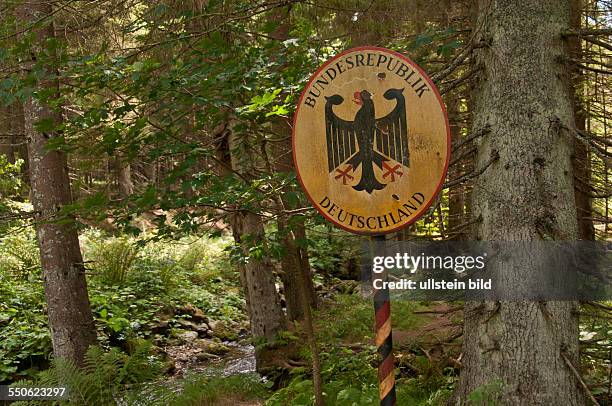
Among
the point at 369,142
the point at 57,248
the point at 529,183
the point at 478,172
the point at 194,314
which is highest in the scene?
the point at 369,142

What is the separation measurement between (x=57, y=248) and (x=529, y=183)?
557cm

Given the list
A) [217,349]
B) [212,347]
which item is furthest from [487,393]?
[212,347]

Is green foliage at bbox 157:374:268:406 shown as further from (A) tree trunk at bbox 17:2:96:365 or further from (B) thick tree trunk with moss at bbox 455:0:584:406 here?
(B) thick tree trunk with moss at bbox 455:0:584:406

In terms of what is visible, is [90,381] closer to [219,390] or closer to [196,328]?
[219,390]

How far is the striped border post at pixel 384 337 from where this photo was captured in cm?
318

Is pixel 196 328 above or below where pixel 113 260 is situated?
below

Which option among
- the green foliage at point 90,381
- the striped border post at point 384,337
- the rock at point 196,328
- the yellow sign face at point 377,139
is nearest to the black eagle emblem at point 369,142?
the yellow sign face at point 377,139

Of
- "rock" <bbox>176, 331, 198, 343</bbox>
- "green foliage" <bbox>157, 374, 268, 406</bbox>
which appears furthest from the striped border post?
"rock" <bbox>176, 331, 198, 343</bbox>

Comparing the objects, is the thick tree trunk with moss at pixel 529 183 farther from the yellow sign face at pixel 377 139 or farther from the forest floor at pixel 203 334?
the yellow sign face at pixel 377 139

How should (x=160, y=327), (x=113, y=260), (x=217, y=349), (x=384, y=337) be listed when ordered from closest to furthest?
(x=384, y=337) < (x=217, y=349) < (x=160, y=327) < (x=113, y=260)

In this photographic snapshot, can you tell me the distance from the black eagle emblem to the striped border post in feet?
1.21

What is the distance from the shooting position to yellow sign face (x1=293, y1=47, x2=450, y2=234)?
2943 mm

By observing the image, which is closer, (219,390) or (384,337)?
(384,337)

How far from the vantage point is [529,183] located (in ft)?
12.5
